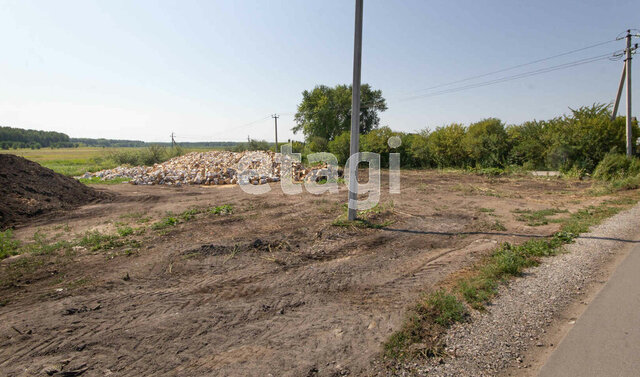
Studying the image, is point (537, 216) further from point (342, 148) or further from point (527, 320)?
point (342, 148)

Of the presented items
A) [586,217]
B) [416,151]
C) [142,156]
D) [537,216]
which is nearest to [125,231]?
[537,216]

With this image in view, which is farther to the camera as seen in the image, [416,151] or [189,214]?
[416,151]

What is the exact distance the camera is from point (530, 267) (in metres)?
4.33

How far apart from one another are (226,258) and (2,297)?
111 inches

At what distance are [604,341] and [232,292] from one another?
4000 millimetres

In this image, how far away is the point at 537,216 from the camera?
748 cm

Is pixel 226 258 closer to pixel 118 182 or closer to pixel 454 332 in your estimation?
pixel 454 332

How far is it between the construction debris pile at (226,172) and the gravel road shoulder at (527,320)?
1202 centimetres

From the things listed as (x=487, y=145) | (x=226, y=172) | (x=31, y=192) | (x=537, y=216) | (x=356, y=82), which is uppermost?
(x=356, y=82)

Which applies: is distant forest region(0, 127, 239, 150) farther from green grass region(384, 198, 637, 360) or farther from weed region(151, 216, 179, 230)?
green grass region(384, 198, 637, 360)

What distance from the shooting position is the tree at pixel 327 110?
3828 centimetres

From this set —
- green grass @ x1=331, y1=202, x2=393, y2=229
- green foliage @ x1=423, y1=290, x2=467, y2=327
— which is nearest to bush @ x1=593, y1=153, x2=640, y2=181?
Answer: green grass @ x1=331, y1=202, x2=393, y2=229

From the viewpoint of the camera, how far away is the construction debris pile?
16359mm

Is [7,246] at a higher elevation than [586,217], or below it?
A: below
